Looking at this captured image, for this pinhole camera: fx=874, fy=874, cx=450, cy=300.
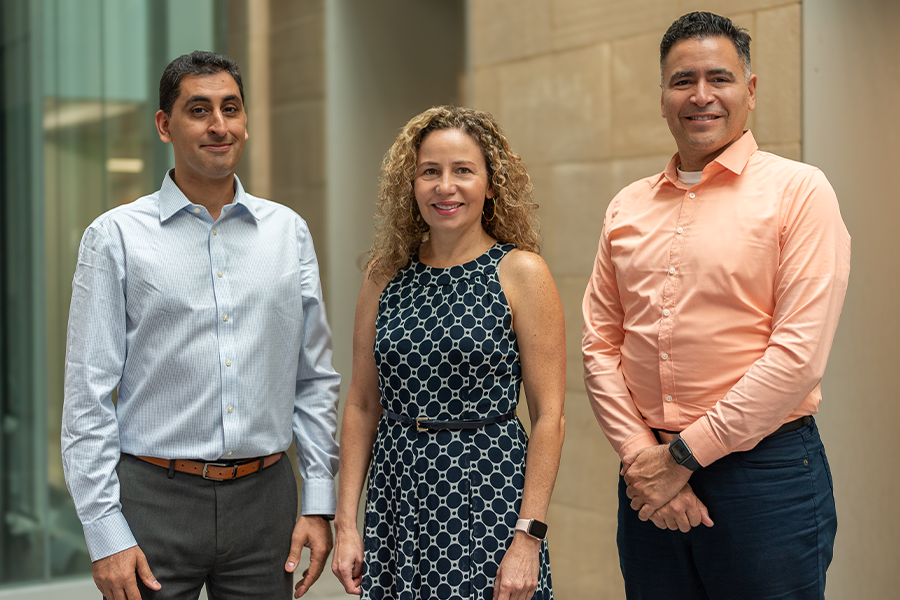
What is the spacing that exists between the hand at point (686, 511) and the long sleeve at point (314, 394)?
3.03 feet

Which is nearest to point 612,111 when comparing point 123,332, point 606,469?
point 606,469

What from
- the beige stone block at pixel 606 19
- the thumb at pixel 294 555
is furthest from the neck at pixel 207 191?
the beige stone block at pixel 606 19

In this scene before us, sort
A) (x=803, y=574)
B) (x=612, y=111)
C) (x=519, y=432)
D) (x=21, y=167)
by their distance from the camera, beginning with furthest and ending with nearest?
(x=21, y=167) → (x=612, y=111) → (x=519, y=432) → (x=803, y=574)

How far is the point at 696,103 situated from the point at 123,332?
5.20 feet

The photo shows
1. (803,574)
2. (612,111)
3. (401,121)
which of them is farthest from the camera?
(401,121)

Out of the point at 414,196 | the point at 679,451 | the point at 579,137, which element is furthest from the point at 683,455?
the point at 579,137

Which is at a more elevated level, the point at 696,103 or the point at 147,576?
the point at 696,103

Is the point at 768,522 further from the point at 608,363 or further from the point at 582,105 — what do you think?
the point at 582,105

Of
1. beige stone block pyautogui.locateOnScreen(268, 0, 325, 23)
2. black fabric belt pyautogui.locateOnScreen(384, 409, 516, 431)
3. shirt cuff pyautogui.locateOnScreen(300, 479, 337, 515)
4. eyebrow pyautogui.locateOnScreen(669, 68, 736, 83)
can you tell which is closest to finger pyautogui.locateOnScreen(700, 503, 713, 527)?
black fabric belt pyautogui.locateOnScreen(384, 409, 516, 431)

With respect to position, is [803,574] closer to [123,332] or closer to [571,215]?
[123,332]

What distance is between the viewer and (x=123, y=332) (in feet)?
7.41

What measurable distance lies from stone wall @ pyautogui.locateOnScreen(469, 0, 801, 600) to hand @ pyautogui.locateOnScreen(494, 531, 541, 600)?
2.07 meters

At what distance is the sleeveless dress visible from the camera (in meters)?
2.25

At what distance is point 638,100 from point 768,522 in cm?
240
